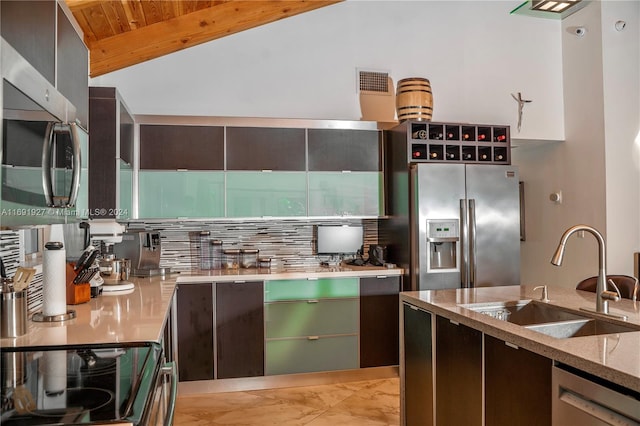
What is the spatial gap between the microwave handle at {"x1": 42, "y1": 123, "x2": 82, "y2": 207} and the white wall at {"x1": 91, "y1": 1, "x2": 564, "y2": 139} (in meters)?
2.96

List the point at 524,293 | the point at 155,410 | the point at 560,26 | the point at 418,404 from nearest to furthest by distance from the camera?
the point at 155,410 → the point at 418,404 → the point at 524,293 → the point at 560,26

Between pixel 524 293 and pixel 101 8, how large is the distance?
3.23 m

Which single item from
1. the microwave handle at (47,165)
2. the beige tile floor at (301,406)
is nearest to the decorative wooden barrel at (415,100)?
the beige tile floor at (301,406)

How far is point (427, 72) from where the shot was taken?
473cm

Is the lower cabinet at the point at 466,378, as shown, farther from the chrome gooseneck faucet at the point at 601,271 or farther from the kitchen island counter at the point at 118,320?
the kitchen island counter at the point at 118,320

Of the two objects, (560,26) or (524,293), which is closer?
(524,293)

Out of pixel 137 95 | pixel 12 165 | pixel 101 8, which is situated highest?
pixel 101 8

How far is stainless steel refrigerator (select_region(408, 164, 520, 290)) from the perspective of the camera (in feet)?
12.9

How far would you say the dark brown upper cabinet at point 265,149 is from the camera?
13.2ft

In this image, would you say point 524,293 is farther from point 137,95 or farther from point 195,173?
point 137,95

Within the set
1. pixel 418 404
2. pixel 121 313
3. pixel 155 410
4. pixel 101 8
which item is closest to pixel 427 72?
pixel 101 8

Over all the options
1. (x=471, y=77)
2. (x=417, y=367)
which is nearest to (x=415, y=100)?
(x=471, y=77)

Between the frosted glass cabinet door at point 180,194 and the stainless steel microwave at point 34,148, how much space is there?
247cm

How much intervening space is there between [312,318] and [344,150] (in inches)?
60.1
